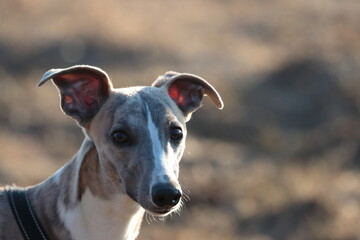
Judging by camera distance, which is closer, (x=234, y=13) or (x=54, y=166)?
(x=54, y=166)

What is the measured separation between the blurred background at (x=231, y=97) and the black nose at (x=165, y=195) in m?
3.71

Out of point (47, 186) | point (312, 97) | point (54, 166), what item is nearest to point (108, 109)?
point (47, 186)

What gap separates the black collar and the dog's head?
0.52 m

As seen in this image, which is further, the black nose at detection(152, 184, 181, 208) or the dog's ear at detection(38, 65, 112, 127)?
the dog's ear at detection(38, 65, 112, 127)

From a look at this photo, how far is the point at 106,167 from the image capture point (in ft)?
18.1

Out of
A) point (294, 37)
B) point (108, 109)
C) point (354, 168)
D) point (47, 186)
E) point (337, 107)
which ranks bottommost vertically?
point (47, 186)

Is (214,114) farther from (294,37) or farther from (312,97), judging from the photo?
(294,37)

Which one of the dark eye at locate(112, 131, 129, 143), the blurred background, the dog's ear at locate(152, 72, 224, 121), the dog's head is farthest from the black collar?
the blurred background

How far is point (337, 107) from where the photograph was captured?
13.4 metres

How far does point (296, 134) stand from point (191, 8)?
9.15 m

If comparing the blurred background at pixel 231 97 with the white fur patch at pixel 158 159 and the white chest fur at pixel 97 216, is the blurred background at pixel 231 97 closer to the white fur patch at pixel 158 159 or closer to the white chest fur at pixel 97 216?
the white chest fur at pixel 97 216

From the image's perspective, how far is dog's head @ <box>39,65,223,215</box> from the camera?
5234mm

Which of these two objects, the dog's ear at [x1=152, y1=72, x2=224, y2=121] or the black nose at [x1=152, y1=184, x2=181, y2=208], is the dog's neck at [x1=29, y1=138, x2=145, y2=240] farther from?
the dog's ear at [x1=152, y1=72, x2=224, y2=121]

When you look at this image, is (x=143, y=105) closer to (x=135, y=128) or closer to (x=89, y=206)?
(x=135, y=128)
